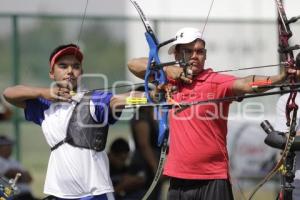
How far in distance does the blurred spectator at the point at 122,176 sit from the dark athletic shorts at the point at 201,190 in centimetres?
284

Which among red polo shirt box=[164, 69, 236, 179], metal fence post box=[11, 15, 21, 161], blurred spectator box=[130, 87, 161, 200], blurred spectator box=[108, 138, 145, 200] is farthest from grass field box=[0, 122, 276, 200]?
red polo shirt box=[164, 69, 236, 179]

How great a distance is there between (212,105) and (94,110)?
0.71 meters

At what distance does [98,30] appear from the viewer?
37.1 ft

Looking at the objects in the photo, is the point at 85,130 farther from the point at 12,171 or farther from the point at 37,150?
the point at 37,150

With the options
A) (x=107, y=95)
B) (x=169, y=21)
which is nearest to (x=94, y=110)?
(x=107, y=95)

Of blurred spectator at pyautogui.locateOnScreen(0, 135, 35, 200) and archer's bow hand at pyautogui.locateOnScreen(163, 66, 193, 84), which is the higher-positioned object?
archer's bow hand at pyautogui.locateOnScreen(163, 66, 193, 84)

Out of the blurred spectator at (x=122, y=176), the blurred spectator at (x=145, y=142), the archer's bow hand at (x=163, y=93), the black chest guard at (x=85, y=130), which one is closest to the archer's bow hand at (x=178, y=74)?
the archer's bow hand at (x=163, y=93)

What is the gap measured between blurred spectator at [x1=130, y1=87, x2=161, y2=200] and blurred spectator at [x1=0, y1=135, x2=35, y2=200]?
1121 millimetres

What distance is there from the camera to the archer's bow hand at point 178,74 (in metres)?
5.93

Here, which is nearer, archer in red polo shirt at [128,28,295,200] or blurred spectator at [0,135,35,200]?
archer in red polo shirt at [128,28,295,200]

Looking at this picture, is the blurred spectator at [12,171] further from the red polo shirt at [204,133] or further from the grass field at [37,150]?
the red polo shirt at [204,133]

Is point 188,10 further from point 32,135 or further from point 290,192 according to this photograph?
point 290,192

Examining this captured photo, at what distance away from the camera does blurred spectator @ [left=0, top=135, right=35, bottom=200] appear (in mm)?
8703

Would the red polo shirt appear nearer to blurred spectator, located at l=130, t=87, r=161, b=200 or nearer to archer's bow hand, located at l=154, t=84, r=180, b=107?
archer's bow hand, located at l=154, t=84, r=180, b=107
